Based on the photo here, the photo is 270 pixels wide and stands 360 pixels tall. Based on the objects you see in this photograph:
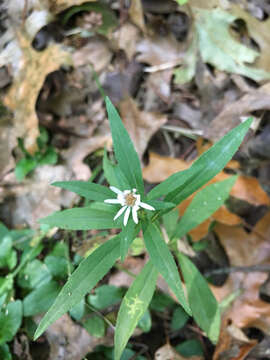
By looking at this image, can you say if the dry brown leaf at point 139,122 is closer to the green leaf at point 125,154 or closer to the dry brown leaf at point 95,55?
the dry brown leaf at point 95,55

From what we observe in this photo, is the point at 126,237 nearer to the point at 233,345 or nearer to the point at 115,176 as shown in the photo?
the point at 115,176

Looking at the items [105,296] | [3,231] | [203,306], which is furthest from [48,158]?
[203,306]

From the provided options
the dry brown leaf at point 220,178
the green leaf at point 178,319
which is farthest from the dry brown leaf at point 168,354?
the dry brown leaf at point 220,178

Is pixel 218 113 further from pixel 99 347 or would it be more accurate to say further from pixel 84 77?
pixel 99 347

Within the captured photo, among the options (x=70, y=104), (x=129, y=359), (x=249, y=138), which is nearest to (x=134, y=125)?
(x=70, y=104)

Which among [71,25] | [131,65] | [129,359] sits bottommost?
[129,359]

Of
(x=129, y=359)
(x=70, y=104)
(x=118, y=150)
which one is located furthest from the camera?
(x=70, y=104)
